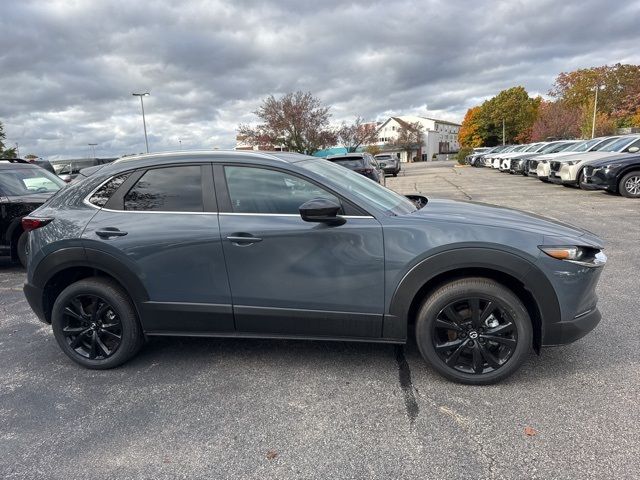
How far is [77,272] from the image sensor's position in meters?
3.50

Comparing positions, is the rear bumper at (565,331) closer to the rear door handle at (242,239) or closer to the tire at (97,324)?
the rear door handle at (242,239)

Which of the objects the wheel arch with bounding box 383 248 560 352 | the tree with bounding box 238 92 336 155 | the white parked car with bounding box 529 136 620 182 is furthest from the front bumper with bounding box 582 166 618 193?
the tree with bounding box 238 92 336 155

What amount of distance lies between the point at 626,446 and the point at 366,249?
1783 mm

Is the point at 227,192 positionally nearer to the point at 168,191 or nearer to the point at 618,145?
the point at 168,191

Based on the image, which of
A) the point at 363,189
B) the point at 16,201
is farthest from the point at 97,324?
the point at 16,201

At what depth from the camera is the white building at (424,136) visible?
92.4 m

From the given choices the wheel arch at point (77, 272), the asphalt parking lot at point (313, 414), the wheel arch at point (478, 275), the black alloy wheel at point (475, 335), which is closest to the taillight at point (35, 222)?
the wheel arch at point (77, 272)

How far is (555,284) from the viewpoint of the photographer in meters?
2.75

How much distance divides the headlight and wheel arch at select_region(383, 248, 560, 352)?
15 centimetres

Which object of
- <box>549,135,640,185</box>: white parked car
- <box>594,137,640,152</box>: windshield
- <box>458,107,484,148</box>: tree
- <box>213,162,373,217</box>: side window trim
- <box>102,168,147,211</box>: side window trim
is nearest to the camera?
<box>213,162,373,217</box>: side window trim

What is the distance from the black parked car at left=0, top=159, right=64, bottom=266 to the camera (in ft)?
20.8

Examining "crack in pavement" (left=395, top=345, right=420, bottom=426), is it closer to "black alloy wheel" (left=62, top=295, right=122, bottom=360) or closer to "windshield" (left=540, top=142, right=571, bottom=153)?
"black alloy wheel" (left=62, top=295, right=122, bottom=360)

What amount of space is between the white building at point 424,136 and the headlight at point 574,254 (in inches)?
3249

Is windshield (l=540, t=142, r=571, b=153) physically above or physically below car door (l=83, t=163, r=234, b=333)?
above
